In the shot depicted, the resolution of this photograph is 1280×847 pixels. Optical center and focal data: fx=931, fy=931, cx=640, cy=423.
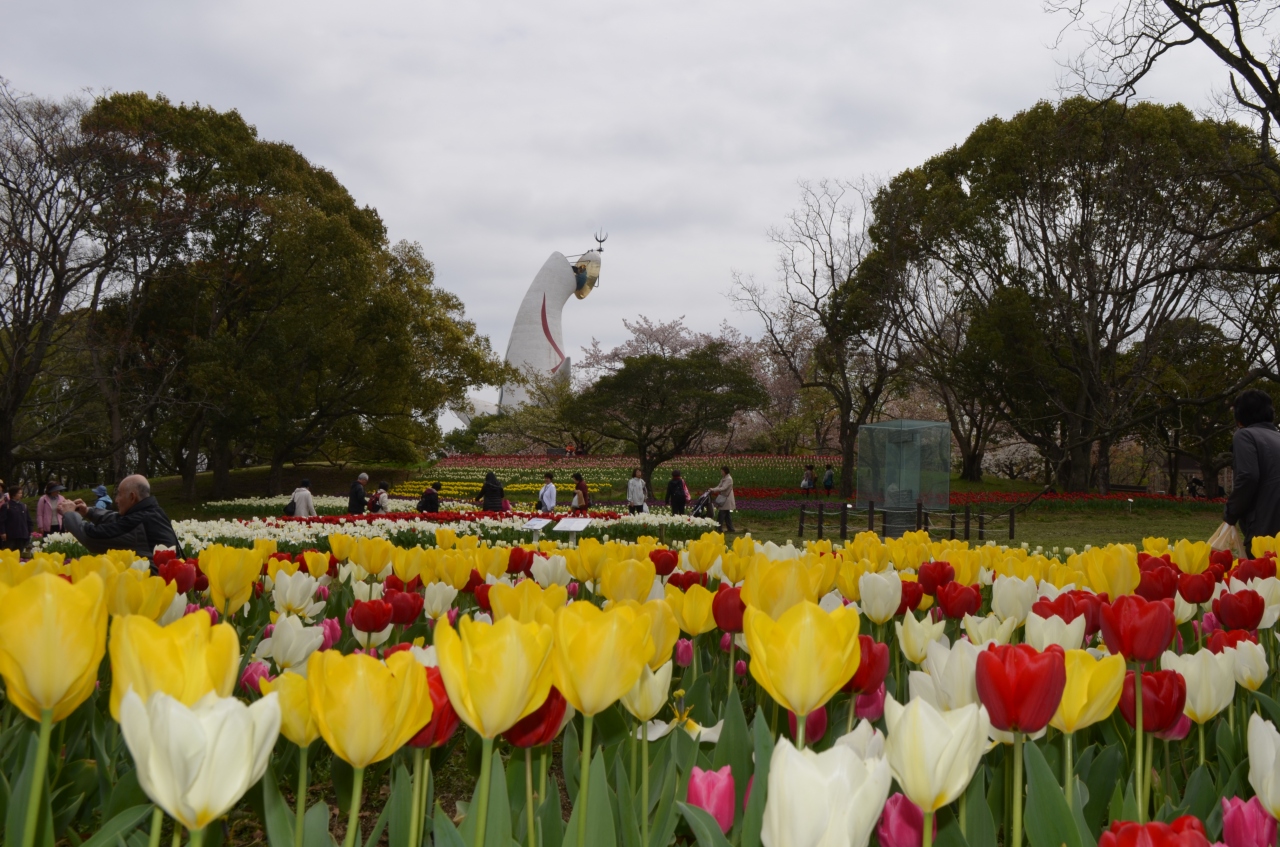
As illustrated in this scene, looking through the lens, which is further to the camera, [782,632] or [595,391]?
[595,391]

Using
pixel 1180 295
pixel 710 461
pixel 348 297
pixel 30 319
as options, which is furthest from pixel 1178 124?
pixel 30 319

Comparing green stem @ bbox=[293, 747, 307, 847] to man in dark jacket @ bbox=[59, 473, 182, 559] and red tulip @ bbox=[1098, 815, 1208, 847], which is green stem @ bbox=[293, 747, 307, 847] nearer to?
red tulip @ bbox=[1098, 815, 1208, 847]

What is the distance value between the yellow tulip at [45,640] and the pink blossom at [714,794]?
2.30ft

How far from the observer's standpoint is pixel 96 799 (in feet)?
5.58

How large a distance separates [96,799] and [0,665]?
857 millimetres

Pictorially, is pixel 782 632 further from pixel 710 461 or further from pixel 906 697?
pixel 710 461

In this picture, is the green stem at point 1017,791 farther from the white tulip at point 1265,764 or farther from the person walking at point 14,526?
the person walking at point 14,526

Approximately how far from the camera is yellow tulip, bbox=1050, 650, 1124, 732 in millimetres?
1186

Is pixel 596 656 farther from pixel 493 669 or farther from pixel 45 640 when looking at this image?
pixel 45 640

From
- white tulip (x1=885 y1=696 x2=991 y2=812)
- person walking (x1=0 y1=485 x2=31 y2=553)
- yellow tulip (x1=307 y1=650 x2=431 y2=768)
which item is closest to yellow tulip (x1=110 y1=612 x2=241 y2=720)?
yellow tulip (x1=307 y1=650 x2=431 y2=768)

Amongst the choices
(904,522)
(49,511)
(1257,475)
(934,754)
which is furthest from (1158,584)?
(49,511)

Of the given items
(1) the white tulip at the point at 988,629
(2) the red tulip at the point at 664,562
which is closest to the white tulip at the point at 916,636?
(1) the white tulip at the point at 988,629

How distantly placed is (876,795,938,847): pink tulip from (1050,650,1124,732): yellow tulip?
29 centimetres

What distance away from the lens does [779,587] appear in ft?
5.80
